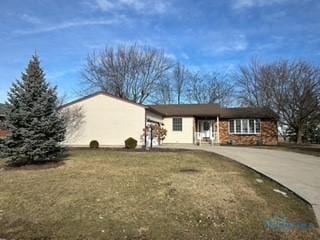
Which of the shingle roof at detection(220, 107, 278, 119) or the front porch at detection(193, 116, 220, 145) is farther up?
the shingle roof at detection(220, 107, 278, 119)

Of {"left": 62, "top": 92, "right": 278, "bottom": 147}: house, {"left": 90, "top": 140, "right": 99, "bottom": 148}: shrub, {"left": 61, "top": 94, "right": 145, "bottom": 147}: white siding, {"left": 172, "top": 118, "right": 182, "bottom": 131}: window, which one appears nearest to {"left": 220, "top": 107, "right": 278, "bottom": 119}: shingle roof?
{"left": 62, "top": 92, "right": 278, "bottom": 147}: house

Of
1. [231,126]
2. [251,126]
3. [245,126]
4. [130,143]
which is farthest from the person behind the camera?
[231,126]

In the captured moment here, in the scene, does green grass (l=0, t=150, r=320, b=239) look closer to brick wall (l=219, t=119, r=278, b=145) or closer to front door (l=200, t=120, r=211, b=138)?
brick wall (l=219, t=119, r=278, b=145)

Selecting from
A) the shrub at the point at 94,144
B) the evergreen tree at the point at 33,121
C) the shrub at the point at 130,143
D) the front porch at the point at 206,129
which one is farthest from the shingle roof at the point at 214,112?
the evergreen tree at the point at 33,121

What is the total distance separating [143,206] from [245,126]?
25.9 meters

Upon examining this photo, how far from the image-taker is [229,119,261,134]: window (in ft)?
103

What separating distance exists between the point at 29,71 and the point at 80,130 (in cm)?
1249

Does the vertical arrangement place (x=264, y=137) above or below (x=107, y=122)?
below

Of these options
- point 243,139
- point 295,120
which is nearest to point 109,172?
point 243,139

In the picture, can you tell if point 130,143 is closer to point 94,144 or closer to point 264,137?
point 94,144

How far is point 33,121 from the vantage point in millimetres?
13141

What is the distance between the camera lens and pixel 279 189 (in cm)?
922

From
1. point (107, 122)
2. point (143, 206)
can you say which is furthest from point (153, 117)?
point (143, 206)

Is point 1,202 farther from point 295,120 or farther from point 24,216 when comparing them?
point 295,120
